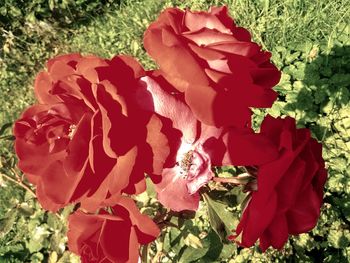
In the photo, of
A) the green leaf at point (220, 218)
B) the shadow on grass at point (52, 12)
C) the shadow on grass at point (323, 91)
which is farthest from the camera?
the shadow on grass at point (52, 12)

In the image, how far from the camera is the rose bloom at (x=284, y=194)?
2.64ft

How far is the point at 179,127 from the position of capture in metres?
0.88

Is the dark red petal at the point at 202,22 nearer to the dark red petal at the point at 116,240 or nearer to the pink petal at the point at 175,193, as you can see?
the pink petal at the point at 175,193

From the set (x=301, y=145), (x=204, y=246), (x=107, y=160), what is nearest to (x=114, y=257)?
(x=107, y=160)

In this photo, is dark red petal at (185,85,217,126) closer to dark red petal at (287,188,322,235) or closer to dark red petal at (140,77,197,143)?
dark red petal at (140,77,197,143)

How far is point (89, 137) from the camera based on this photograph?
798 millimetres

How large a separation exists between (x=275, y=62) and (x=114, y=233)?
1.65 meters

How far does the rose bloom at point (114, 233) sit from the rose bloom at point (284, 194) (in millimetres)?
198

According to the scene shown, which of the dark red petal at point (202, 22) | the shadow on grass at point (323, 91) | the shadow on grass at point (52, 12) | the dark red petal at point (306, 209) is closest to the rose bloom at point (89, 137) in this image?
the dark red petal at point (202, 22)

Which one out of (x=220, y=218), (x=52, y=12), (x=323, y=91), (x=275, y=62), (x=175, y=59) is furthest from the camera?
(x=52, y=12)

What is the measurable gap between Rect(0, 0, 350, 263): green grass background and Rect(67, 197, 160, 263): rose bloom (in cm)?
60

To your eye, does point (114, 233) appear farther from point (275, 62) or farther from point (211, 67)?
point (275, 62)

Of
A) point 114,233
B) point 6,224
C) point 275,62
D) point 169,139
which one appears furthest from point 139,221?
point 275,62

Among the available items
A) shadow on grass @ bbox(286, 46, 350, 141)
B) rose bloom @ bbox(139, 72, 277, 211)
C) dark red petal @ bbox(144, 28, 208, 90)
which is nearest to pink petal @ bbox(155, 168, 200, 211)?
rose bloom @ bbox(139, 72, 277, 211)
